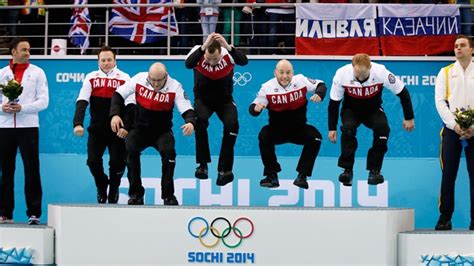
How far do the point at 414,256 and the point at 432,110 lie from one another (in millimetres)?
4633

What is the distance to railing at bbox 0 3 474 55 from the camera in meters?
16.2

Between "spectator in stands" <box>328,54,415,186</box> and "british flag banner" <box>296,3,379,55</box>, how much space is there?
12.1ft

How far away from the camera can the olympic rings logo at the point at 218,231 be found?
11477mm

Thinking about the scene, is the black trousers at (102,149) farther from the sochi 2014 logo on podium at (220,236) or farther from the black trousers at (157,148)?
the sochi 2014 logo on podium at (220,236)

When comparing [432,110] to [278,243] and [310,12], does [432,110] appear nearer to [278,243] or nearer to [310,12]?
[310,12]

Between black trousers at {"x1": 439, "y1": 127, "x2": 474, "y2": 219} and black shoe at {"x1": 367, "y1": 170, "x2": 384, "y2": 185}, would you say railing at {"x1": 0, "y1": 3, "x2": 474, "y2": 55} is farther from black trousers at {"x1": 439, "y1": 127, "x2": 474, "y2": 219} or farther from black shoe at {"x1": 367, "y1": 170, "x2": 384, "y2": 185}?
black trousers at {"x1": 439, "y1": 127, "x2": 474, "y2": 219}

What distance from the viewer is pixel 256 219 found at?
1145 cm

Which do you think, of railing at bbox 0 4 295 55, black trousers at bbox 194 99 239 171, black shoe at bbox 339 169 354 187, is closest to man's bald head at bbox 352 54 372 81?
black shoe at bbox 339 169 354 187

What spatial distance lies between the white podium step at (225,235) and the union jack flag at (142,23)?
546cm

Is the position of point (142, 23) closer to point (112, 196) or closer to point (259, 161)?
point (259, 161)

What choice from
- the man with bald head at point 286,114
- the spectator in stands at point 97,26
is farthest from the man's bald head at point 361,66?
the spectator in stands at point 97,26

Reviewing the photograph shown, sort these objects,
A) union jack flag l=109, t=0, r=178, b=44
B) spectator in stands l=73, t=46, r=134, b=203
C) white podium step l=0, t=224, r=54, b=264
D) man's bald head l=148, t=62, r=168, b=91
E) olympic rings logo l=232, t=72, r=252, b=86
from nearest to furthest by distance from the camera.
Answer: white podium step l=0, t=224, r=54, b=264 → man's bald head l=148, t=62, r=168, b=91 → spectator in stands l=73, t=46, r=134, b=203 → olympic rings logo l=232, t=72, r=252, b=86 → union jack flag l=109, t=0, r=178, b=44

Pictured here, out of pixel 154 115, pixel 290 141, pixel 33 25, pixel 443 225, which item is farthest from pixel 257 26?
pixel 443 225

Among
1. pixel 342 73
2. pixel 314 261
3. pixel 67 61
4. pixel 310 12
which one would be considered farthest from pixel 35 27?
pixel 314 261
